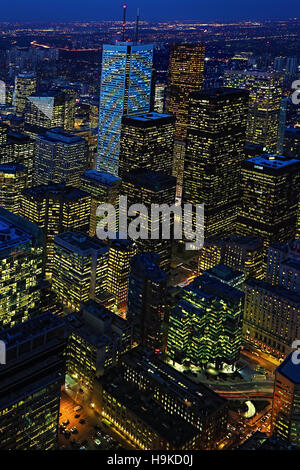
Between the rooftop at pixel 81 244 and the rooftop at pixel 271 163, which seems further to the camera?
the rooftop at pixel 271 163

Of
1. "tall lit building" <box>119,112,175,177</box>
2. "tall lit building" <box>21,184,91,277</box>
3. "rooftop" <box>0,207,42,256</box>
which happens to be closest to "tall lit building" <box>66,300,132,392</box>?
"rooftop" <box>0,207,42,256</box>

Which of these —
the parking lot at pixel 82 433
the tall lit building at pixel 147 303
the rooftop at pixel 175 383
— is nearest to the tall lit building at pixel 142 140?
the tall lit building at pixel 147 303

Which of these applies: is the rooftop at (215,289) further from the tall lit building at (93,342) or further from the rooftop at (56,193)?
the rooftop at (56,193)

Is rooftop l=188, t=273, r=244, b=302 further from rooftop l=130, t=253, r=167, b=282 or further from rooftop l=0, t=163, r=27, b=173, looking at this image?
rooftop l=0, t=163, r=27, b=173

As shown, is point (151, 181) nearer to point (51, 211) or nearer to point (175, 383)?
point (51, 211)

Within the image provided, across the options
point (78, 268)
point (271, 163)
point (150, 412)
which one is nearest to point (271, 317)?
point (150, 412)

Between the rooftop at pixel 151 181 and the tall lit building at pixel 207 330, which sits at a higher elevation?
the rooftop at pixel 151 181
